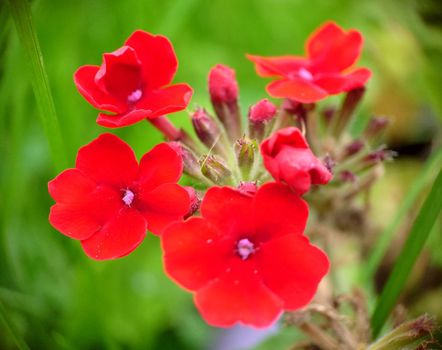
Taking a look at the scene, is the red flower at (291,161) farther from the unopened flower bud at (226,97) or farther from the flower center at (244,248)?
the unopened flower bud at (226,97)

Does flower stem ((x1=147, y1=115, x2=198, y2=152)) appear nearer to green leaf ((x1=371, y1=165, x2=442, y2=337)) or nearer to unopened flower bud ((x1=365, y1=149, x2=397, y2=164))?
unopened flower bud ((x1=365, y1=149, x2=397, y2=164))

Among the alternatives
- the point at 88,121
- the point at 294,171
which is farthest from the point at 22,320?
the point at 294,171

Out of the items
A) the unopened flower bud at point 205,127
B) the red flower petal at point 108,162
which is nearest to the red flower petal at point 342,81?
the unopened flower bud at point 205,127

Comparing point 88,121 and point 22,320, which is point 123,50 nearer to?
point 22,320

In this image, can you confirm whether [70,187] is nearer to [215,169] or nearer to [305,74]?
[215,169]

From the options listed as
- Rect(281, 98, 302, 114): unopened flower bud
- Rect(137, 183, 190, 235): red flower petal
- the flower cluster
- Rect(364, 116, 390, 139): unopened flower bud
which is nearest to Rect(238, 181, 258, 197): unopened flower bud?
the flower cluster
